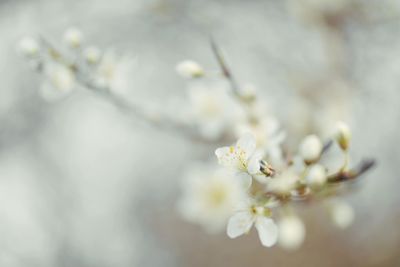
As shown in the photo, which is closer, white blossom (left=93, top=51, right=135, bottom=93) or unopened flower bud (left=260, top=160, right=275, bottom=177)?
unopened flower bud (left=260, top=160, right=275, bottom=177)

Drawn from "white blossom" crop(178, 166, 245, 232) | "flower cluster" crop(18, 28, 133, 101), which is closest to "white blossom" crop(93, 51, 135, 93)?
"flower cluster" crop(18, 28, 133, 101)

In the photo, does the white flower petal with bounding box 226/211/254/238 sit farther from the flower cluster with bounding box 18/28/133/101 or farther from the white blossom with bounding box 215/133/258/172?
the flower cluster with bounding box 18/28/133/101

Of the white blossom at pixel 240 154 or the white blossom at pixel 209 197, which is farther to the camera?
the white blossom at pixel 209 197

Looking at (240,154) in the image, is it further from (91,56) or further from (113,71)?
(113,71)

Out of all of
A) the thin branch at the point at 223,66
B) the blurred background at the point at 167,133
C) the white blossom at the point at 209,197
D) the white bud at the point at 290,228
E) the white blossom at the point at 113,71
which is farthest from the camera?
the blurred background at the point at 167,133

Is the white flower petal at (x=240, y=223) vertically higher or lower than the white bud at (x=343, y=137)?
lower

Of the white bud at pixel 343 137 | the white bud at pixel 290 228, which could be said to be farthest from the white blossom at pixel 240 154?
the white bud at pixel 290 228

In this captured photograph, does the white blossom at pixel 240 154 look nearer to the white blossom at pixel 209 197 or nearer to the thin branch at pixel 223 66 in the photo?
the thin branch at pixel 223 66
